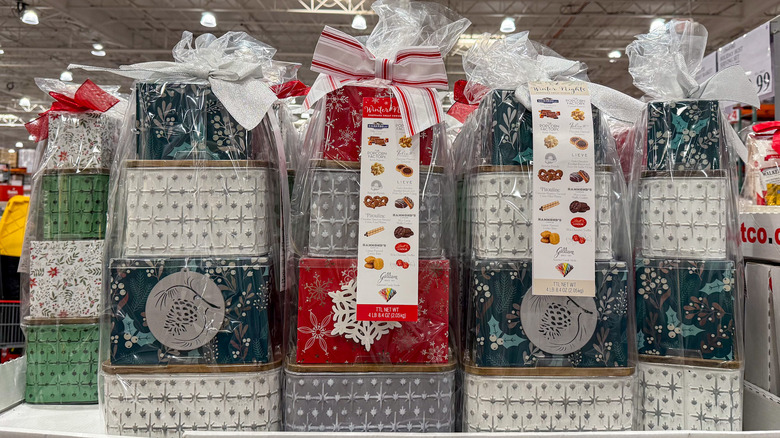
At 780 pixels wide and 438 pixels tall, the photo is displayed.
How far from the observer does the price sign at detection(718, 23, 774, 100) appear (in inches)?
91.6

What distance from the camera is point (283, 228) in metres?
1.31

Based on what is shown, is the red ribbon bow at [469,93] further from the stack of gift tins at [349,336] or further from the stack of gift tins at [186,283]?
the stack of gift tins at [186,283]

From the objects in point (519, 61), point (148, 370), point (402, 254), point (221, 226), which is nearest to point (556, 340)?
point (402, 254)

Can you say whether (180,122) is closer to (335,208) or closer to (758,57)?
(335,208)

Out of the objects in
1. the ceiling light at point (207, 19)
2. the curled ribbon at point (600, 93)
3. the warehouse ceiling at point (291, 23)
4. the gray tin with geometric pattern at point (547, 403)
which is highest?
the warehouse ceiling at point (291, 23)

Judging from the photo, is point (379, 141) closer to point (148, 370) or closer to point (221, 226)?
point (221, 226)

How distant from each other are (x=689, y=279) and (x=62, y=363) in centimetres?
166

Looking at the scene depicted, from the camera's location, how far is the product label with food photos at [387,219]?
45.0 inches

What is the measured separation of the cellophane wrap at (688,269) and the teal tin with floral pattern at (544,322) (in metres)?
0.11

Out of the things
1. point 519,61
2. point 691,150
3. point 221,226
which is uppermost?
point 519,61

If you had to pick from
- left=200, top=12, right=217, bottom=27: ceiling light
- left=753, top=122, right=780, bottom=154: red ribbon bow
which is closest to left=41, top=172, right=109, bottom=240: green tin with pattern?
left=753, top=122, right=780, bottom=154: red ribbon bow

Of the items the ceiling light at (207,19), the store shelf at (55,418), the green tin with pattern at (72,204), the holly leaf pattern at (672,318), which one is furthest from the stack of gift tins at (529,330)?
the ceiling light at (207,19)

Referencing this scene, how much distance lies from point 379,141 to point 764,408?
116cm

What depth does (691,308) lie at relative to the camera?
1229 millimetres
